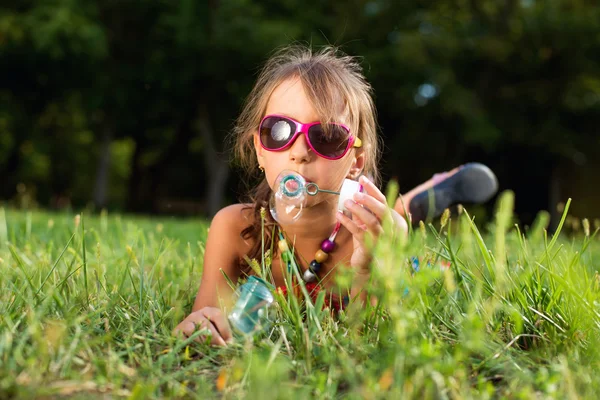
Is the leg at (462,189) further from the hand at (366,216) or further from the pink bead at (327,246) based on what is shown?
the hand at (366,216)

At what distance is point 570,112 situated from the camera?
54.7 ft

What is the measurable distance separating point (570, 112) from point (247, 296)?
56.0 ft

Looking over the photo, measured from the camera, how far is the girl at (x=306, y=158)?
82.8 inches

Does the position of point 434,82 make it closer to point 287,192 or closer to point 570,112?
point 570,112

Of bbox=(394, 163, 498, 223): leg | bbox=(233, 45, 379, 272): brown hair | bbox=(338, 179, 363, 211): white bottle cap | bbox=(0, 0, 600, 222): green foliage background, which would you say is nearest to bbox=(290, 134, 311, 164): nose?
bbox=(233, 45, 379, 272): brown hair

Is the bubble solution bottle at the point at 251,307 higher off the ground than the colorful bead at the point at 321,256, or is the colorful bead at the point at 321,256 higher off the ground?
the bubble solution bottle at the point at 251,307

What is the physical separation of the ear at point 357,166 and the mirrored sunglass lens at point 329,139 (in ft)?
0.74

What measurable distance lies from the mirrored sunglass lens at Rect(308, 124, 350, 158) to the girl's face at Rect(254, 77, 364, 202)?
25 mm

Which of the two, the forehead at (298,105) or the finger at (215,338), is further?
the forehead at (298,105)

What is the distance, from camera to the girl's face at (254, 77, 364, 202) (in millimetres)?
2105

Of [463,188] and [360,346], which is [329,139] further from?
[463,188]

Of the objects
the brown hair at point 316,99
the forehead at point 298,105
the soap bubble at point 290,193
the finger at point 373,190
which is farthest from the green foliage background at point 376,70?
the finger at point 373,190

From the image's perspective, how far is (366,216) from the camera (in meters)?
1.74

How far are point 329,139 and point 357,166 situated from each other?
362 millimetres
